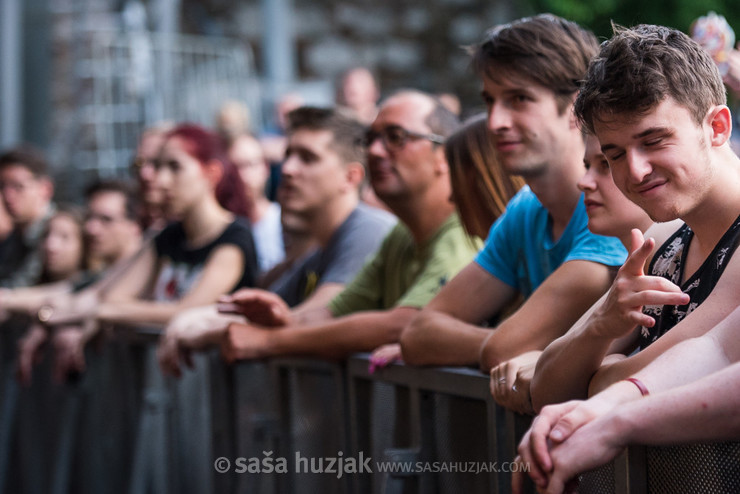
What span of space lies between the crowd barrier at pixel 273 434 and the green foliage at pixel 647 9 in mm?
7044

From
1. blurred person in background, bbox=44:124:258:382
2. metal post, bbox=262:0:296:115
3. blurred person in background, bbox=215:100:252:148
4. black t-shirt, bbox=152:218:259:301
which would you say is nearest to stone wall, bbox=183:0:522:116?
metal post, bbox=262:0:296:115

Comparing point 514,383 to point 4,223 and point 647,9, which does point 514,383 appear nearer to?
point 4,223

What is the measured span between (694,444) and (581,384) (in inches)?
18.7

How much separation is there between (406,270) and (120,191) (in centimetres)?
351

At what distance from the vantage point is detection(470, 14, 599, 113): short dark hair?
10.4 feet

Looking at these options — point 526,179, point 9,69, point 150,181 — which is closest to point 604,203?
point 526,179

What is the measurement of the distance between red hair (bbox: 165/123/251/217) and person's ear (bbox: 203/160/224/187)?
0.04ft

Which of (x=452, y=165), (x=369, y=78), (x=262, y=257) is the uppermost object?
(x=369, y=78)

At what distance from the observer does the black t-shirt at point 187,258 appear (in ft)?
18.1

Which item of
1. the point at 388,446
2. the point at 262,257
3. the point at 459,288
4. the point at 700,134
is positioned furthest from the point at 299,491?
the point at 262,257

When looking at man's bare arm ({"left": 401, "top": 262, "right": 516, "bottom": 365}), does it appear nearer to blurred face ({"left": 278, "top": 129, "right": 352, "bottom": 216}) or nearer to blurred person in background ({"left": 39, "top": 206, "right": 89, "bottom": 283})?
blurred face ({"left": 278, "top": 129, "right": 352, "bottom": 216})

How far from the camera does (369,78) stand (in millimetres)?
8156

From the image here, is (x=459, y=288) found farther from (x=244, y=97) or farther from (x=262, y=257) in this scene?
(x=244, y=97)

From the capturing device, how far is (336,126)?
5.17 meters
